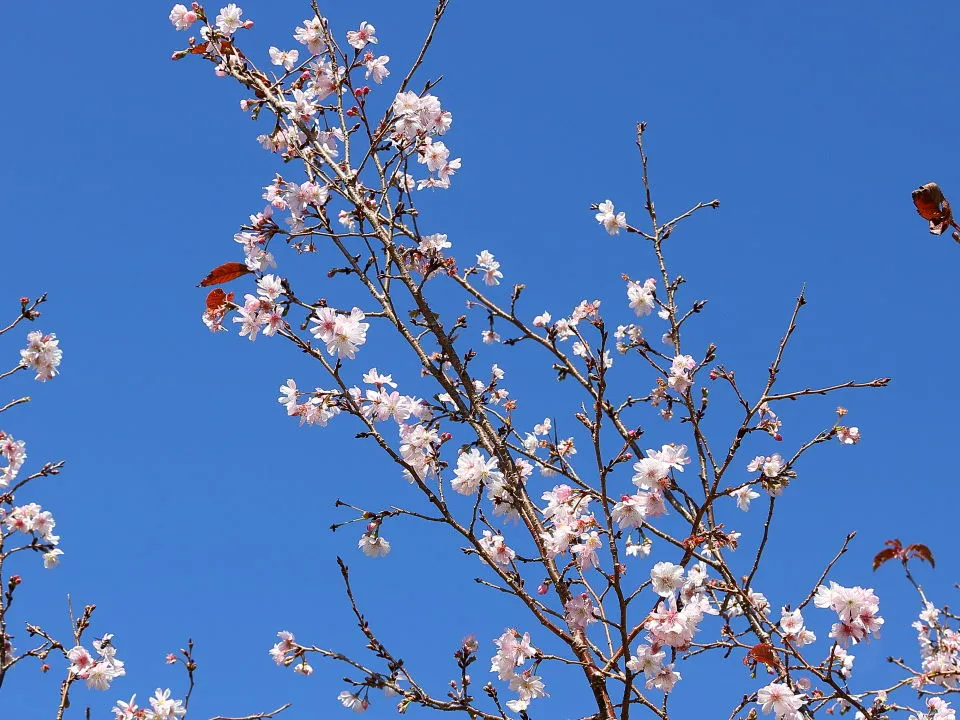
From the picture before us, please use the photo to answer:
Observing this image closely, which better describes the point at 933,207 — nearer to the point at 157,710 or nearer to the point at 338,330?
the point at 338,330

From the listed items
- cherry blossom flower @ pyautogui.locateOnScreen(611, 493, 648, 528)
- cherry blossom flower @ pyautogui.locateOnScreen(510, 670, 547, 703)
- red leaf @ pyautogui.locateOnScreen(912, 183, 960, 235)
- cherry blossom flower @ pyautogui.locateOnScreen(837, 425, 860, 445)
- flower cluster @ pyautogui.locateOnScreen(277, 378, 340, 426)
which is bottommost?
cherry blossom flower @ pyautogui.locateOnScreen(510, 670, 547, 703)

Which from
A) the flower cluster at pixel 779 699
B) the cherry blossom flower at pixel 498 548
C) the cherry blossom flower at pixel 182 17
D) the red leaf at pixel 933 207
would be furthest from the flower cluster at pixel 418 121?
the flower cluster at pixel 779 699

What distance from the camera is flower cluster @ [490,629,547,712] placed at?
327 centimetres

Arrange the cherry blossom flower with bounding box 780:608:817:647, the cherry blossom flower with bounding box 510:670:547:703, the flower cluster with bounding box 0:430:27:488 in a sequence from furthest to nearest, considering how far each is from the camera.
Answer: the flower cluster with bounding box 0:430:27:488, the cherry blossom flower with bounding box 780:608:817:647, the cherry blossom flower with bounding box 510:670:547:703

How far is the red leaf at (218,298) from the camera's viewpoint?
11.3ft

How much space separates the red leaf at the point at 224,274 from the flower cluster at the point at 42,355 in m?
2.54

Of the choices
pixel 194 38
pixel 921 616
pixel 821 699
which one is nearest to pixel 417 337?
pixel 194 38

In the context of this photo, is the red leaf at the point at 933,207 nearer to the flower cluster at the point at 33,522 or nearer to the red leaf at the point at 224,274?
the red leaf at the point at 224,274

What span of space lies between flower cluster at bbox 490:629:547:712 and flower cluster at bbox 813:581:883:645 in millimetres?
1214

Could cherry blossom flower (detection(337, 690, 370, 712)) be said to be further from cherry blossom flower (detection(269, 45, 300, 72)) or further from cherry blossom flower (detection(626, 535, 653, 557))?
cherry blossom flower (detection(269, 45, 300, 72))

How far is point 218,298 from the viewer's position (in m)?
3.43

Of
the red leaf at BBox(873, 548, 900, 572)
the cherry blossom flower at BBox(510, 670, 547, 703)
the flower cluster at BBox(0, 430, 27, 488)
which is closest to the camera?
the red leaf at BBox(873, 548, 900, 572)

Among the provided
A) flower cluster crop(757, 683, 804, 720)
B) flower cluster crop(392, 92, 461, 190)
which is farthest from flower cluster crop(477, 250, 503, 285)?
flower cluster crop(757, 683, 804, 720)

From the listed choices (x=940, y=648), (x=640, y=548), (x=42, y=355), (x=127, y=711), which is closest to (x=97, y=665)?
(x=127, y=711)
